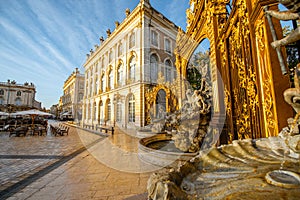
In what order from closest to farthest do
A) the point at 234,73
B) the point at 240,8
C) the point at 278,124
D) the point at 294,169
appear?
the point at 294,169
the point at 278,124
the point at 240,8
the point at 234,73

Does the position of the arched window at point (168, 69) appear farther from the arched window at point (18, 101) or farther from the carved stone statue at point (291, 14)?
the arched window at point (18, 101)

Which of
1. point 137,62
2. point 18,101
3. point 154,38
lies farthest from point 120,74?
point 18,101

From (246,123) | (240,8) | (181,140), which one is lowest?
(181,140)

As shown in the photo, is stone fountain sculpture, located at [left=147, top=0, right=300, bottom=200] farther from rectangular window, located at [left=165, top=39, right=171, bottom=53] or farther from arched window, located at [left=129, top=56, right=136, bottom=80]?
rectangular window, located at [left=165, top=39, right=171, bottom=53]

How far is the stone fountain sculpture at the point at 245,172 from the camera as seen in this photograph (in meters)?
0.83

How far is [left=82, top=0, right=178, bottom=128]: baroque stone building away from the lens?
14.1 m

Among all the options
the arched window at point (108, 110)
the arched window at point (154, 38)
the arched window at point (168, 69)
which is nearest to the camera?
the arched window at point (154, 38)

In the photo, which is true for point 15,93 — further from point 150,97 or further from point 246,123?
point 246,123

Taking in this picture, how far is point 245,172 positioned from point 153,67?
1500 cm

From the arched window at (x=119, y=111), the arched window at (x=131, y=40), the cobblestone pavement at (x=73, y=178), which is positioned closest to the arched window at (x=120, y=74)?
the arched window at (x=119, y=111)

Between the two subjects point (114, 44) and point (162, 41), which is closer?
point (162, 41)

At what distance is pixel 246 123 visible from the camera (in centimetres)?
264

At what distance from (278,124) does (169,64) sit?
16.8 m

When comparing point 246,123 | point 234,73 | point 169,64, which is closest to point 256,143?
point 246,123
